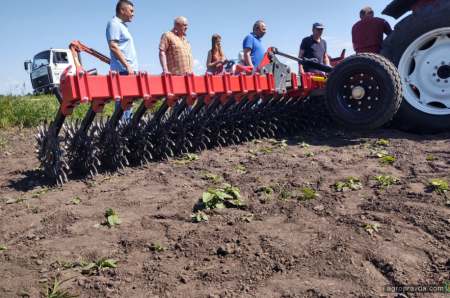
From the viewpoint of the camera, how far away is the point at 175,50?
481 centimetres

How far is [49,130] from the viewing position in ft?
11.4

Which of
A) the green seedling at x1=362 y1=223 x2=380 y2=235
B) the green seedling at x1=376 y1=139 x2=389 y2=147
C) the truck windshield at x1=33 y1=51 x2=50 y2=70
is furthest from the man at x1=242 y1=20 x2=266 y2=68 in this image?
the truck windshield at x1=33 y1=51 x2=50 y2=70

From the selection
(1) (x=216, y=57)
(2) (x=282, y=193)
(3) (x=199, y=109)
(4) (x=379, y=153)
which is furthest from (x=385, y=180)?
(1) (x=216, y=57)

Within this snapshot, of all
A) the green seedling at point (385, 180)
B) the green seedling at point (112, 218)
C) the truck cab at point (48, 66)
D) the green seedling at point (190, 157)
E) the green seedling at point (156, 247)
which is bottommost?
the green seedling at point (156, 247)

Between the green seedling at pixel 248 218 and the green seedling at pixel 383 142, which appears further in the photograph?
the green seedling at pixel 383 142

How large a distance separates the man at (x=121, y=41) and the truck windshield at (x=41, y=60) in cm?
1323

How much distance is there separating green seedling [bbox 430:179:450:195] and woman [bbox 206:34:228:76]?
4090mm

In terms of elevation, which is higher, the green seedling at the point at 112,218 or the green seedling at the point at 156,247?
the green seedling at the point at 112,218

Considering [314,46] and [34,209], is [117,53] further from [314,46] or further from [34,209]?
→ [314,46]

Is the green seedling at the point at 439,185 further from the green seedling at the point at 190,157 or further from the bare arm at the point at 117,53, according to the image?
the bare arm at the point at 117,53

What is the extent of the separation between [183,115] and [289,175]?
5.15 ft

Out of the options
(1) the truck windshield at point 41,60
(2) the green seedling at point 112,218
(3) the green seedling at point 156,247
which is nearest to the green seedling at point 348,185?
(3) the green seedling at point 156,247

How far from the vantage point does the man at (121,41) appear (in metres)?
4.04

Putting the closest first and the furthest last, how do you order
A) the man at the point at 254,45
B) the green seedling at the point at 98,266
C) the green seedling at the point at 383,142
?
1. the green seedling at the point at 98,266
2. the green seedling at the point at 383,142
3. the man at the point at 254,45
